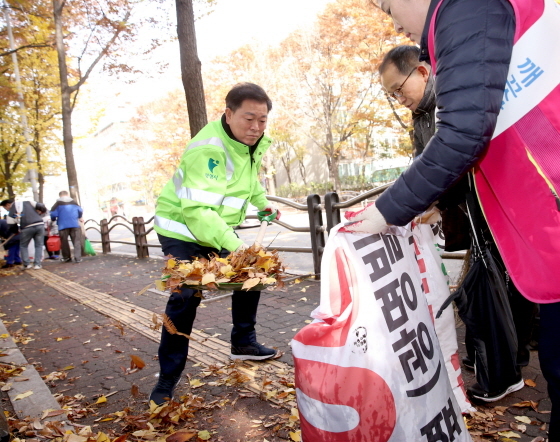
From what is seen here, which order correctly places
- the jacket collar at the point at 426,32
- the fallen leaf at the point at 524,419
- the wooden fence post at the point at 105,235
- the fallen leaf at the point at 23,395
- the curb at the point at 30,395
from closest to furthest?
the jacket collar at the point at 426,32 < the fallen leaf at the point at 524,419 < the curb at the point at 30,395 < the fallen leaf at the point at 23,395 < the wooden fence post at the point at 105,235

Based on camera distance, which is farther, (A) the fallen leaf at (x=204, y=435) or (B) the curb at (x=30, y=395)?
(B) the curb at (x=30, y=395)

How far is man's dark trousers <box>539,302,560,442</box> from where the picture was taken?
1405 mm

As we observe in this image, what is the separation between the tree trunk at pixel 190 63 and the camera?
21.7 feet

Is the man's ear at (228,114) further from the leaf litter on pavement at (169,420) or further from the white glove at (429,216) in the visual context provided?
the leaf litter on pavement at (169,420)

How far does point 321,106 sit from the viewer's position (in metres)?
23.8

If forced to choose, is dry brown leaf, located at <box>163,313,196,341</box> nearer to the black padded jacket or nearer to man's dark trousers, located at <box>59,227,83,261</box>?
the black padded jacket

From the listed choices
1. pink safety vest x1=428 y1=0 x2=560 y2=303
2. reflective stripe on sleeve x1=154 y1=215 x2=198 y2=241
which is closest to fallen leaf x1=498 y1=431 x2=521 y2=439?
pink safety vest x1=428 y1=0 x2=560 y2=303

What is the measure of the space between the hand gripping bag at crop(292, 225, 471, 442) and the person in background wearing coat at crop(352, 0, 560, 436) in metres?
0.41

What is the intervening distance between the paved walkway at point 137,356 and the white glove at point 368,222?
1493 mm

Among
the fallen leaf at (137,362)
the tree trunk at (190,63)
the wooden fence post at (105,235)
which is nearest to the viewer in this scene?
the fallen leaf at (137,362)

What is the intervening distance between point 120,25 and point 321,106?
12.5 meters

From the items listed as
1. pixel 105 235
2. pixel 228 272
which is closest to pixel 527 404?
pixel 228 272

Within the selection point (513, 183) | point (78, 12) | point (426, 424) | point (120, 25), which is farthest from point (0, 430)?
point (78, 12)

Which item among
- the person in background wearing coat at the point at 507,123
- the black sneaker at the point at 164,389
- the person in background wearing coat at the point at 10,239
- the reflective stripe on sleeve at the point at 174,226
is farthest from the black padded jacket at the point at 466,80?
the person in background wearing coat at the point at 10,239
